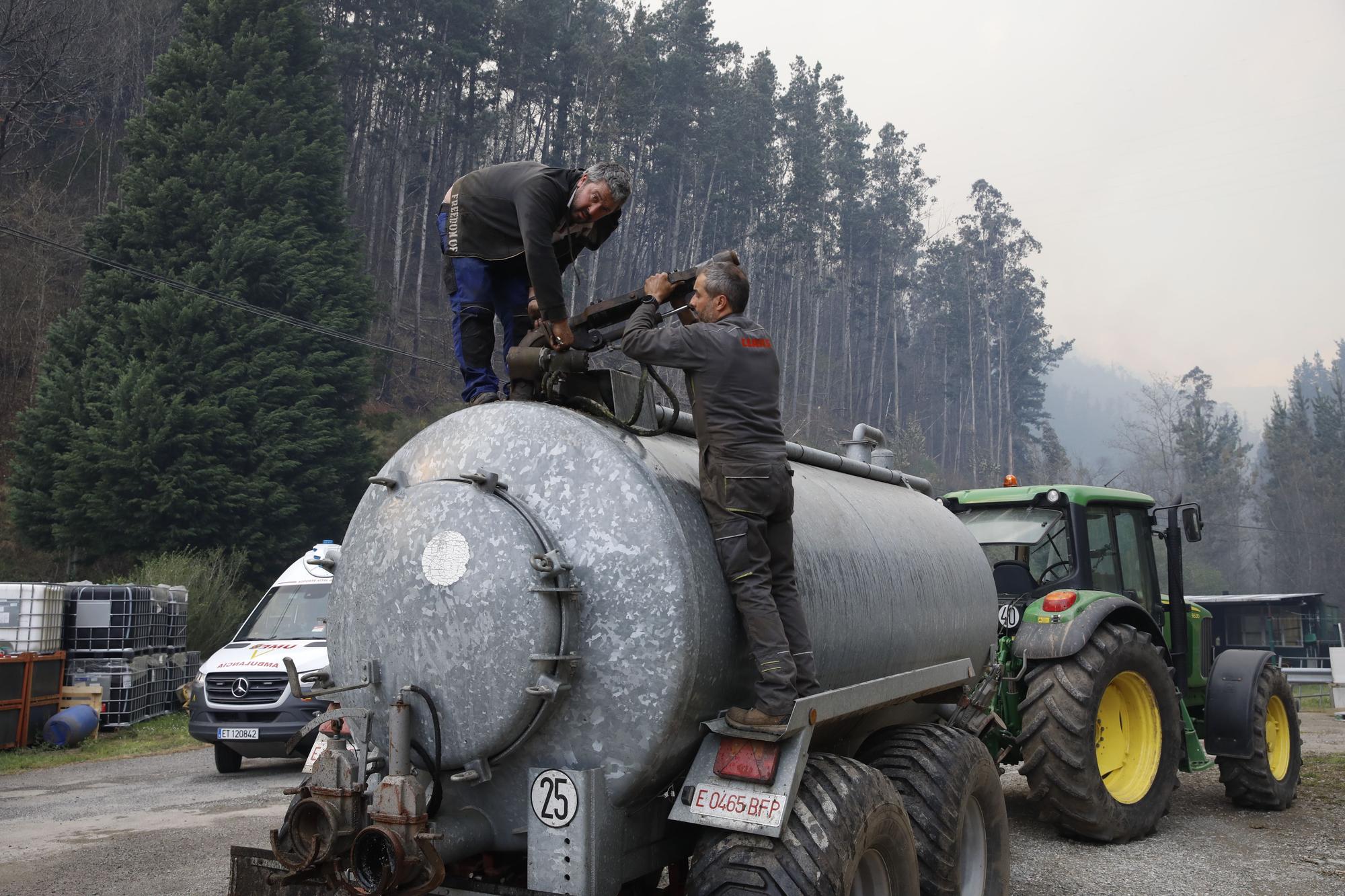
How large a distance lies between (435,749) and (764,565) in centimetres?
124

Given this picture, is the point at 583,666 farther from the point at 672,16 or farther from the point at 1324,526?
the point at 1324,526

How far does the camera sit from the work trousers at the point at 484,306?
4848mm

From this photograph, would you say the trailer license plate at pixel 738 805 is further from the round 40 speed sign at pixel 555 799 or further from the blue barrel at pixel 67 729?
the blue barrel at pixel 67 729

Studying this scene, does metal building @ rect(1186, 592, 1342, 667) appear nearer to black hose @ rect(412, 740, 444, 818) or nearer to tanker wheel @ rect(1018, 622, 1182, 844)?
tanker wheel @ rect(1018, 622, 1182, 844)

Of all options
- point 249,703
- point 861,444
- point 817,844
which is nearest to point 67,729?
point 249,703

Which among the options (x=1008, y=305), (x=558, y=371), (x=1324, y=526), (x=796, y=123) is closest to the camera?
(x=558, y=371)

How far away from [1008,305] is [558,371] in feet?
262

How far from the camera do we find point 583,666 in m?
3.61

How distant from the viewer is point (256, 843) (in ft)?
25.6

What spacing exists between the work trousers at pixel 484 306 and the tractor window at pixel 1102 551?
5573 mm

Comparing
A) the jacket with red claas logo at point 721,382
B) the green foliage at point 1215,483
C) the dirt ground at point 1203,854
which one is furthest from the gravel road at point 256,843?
the green foliage at point 1215,483

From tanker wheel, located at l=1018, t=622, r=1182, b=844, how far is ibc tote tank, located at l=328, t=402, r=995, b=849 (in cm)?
395

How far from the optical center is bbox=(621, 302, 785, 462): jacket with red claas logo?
3943 mm

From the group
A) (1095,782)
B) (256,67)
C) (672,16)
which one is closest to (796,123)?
(672,16)
